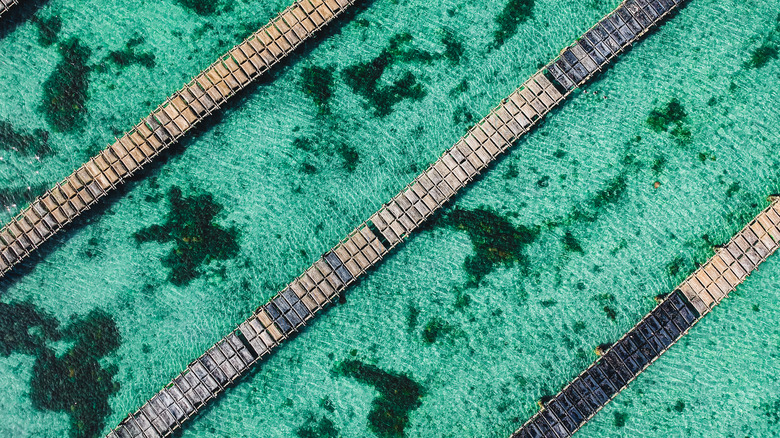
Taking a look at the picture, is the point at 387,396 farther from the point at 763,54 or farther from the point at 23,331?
the point at 763,54

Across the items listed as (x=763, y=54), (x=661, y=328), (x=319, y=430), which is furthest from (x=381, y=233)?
(x=763, y=54)

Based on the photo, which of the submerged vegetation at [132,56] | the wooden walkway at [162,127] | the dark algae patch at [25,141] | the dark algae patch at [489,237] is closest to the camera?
the wooden walkway at [162,127]

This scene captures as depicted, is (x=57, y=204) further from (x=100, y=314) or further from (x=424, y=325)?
(x=424, y=325)

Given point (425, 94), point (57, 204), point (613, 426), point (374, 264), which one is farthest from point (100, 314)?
point (613, 426)

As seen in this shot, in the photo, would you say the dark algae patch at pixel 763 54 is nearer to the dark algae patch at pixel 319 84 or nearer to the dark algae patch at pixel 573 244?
the dark algae patch at pixel 573 244

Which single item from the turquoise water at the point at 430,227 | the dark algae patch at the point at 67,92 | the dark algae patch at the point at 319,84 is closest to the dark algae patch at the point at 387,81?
the turquoise water at the point at 430,227

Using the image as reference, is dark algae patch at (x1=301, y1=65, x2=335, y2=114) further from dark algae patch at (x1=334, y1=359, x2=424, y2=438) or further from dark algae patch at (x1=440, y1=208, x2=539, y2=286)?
dark algae patch at (x1=334, y1=359, x2=424, y2=438)
